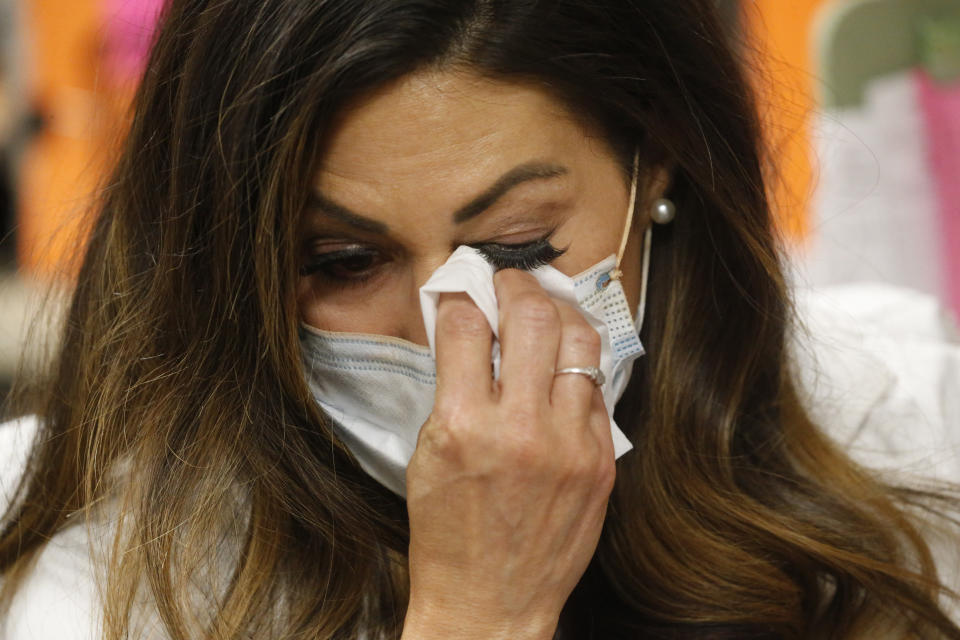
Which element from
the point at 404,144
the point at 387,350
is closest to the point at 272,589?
the point at 387,350

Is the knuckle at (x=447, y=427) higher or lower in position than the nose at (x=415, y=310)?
lower

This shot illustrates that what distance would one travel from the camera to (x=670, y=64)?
3.90 feet

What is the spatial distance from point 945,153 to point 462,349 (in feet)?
5.68

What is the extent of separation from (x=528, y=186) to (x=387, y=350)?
23 cm

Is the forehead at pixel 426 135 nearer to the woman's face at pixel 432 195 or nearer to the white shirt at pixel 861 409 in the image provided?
the woman's face at pixel 432 195

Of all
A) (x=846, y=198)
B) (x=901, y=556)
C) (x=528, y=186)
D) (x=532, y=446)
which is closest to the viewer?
(x=532, y=446)

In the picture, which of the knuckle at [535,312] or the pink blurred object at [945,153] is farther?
the pink blurred object at [945,153]

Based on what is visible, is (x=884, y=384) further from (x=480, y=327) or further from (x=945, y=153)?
(x=945, y=153)

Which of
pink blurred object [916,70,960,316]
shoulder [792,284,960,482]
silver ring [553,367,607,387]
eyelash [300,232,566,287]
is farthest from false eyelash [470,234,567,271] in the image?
pink blurred object [916,70,960,316]

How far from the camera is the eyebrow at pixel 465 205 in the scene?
105 centimetres

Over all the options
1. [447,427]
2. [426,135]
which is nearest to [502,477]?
[447,427]

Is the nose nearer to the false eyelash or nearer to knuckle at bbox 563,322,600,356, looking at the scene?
the false eyelash

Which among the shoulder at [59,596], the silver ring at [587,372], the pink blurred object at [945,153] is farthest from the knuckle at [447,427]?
the pink blurred object at [945,153]

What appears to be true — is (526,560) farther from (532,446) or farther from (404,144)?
(404,144)
